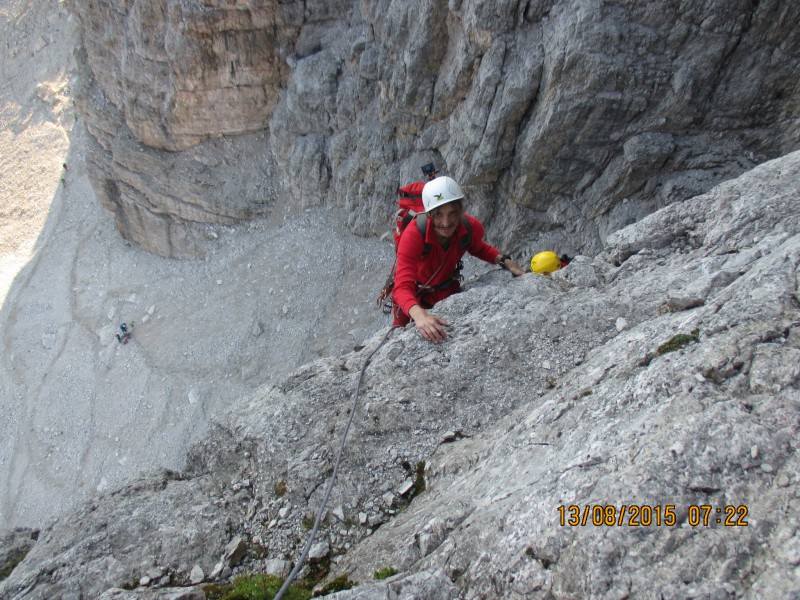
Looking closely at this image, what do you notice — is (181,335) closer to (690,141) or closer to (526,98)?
(526,98)

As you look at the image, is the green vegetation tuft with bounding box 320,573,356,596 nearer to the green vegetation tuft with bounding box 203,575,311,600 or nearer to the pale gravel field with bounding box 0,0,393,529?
the green vegetation tuft with bounding box 203,575,311,600

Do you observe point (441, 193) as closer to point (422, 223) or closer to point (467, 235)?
point (422, 223)

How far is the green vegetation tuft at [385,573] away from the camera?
12.1 feet

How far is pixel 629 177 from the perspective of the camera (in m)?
13.3

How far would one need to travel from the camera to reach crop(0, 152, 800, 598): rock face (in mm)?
2873

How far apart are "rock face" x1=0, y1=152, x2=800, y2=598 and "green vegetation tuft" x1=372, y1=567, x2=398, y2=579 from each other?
0.21 feet

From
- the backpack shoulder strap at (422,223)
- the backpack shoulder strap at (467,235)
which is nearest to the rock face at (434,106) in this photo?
the backpack shoulder strap at (467,235)

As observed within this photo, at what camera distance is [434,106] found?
17.4 m

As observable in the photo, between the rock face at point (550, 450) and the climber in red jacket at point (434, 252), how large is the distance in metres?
0.38

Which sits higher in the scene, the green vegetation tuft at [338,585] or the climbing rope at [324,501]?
the climbing rope at [324,501]

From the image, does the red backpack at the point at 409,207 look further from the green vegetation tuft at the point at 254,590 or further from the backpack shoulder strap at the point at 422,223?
the green vegetation tuft at the point at 254,590

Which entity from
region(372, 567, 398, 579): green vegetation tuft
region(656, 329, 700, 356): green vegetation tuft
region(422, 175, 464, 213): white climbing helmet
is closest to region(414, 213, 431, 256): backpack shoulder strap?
region(422, 175, 464, 213): white climbing helmet

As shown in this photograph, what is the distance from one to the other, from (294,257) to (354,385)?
56.6 ft

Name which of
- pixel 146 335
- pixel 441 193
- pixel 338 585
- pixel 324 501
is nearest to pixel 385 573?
pixel 338 585
